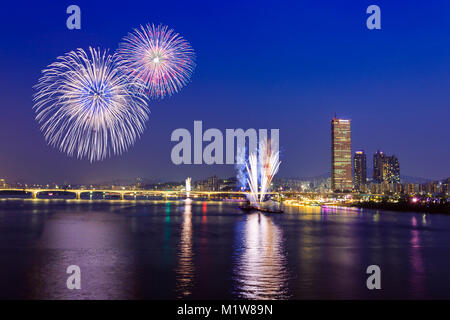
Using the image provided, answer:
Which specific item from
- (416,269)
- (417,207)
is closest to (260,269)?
(416,269)

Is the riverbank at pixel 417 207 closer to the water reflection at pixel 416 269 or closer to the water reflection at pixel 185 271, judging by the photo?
the water reflection at pixel 416 269

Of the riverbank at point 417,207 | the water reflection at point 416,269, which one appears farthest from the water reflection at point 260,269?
the riverbank at point 417,207

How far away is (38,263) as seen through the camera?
104ft

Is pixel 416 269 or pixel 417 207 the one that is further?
pixel 417 207

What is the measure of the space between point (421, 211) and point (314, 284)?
116107mm

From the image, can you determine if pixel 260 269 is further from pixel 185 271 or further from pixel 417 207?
pixel 417 207

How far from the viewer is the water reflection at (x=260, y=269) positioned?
23.0 meters

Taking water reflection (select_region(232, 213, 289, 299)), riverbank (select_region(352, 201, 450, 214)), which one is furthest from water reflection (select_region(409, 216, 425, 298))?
riverbank (select_region(352, 201, 450, 214))

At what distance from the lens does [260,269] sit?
29.5 meters
